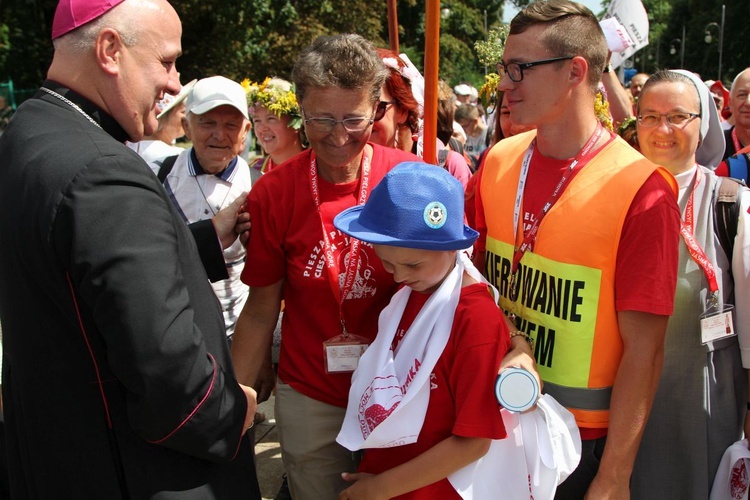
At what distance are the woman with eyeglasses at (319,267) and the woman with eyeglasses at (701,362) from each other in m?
1.01

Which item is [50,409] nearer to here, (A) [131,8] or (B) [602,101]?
(A) [131,8]

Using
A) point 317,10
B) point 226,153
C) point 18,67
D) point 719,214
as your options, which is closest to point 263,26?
point 317,10

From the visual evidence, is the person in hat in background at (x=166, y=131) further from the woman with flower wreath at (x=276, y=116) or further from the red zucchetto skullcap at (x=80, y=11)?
the red zucchetto skullcap at (x=80, y=11)

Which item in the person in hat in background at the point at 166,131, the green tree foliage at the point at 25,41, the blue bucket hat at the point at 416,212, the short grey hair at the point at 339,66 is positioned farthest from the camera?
the green tree foliage at the point at 25,41

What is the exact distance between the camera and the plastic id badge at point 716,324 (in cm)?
229

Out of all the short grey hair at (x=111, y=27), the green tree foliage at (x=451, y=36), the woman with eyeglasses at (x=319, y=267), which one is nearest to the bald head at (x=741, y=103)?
the woman with eyeglasses at (x=319, y=267)

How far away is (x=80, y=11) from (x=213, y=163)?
5.91 ft

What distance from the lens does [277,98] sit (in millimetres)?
4219

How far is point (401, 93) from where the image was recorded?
3256 mm

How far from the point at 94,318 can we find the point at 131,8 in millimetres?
742

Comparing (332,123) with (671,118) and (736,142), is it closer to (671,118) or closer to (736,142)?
(671,118)

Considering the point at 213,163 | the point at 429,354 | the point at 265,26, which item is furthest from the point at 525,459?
the point at 265,26

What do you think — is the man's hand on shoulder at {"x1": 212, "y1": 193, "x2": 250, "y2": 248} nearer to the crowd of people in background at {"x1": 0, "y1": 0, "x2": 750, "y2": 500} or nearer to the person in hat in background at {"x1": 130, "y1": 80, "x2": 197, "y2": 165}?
the crowd of people in background at {"x1": 0, "y1": 0, "x2": 750, "y2": 500}

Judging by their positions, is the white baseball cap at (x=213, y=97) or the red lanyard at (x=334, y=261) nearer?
the red lanyard at (x=334, y=261)
